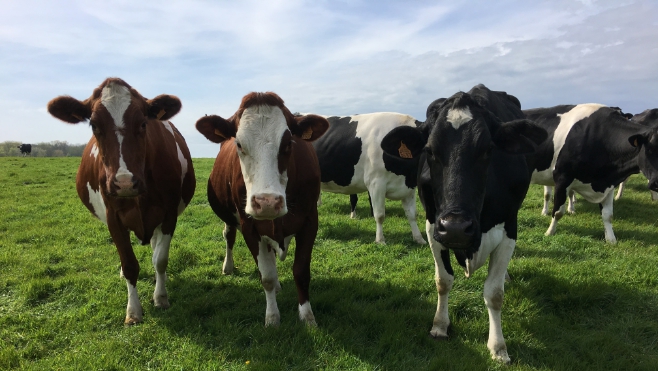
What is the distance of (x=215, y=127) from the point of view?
3.91 m

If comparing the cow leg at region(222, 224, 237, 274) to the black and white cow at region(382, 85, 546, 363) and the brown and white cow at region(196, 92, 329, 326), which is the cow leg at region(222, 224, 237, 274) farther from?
the black and white cow at region(382, 85, 546, 363)

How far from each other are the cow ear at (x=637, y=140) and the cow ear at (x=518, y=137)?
5009 mm

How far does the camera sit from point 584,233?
775 centimetres

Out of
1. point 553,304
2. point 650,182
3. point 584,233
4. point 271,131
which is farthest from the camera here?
point 584,233

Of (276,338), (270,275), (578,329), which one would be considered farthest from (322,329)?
(578,329)

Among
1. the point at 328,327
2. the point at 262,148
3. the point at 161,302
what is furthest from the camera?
the point at 161,302

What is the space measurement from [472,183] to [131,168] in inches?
121

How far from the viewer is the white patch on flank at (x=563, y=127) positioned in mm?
8008

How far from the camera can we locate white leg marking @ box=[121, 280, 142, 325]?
439cm

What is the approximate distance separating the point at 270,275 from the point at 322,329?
773 millimetres

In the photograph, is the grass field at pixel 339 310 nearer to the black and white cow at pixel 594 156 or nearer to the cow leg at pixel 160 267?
the cow leg at pixel 160 267

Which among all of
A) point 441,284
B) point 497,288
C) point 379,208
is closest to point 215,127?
point 441,284

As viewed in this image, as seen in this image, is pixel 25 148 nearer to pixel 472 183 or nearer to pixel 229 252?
pixel 229 252

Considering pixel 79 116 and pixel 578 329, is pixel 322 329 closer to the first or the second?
pixel 578 329
